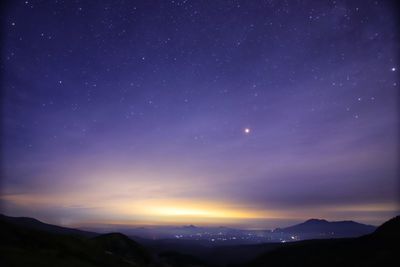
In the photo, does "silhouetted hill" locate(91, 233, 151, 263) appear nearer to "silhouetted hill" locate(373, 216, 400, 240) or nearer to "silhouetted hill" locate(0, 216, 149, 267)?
"silhouetted hill" locate(0, 216, 149, 267)

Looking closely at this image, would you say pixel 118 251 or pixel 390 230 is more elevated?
pixel 390 230

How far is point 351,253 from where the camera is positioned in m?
93.1

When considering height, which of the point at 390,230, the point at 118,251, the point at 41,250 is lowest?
the point at 118,251

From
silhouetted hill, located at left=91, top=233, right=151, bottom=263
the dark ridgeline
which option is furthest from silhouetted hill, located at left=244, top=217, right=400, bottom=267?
silhouetted hill, located at left=91, top=233, right=151, bottom=263

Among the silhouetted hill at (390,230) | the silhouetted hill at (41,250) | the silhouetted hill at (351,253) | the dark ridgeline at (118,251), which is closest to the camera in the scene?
the silhouetted hill at (41,250)

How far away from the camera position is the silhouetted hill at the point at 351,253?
78.1 m

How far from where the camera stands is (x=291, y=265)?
10850 cm

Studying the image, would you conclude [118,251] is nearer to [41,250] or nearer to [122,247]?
[122,247]

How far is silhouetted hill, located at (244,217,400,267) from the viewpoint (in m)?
78.1

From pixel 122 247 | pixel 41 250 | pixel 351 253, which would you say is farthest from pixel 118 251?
pixel 351 253

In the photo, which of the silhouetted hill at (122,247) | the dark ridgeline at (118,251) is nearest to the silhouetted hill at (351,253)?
the dark ridgeline at (118,251)

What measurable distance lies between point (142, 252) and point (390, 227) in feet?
252

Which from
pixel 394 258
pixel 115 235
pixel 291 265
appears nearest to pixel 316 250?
pixel 291 265

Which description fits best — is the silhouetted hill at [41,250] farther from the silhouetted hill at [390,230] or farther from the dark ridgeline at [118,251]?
the silhouetted hill at [390,230]
